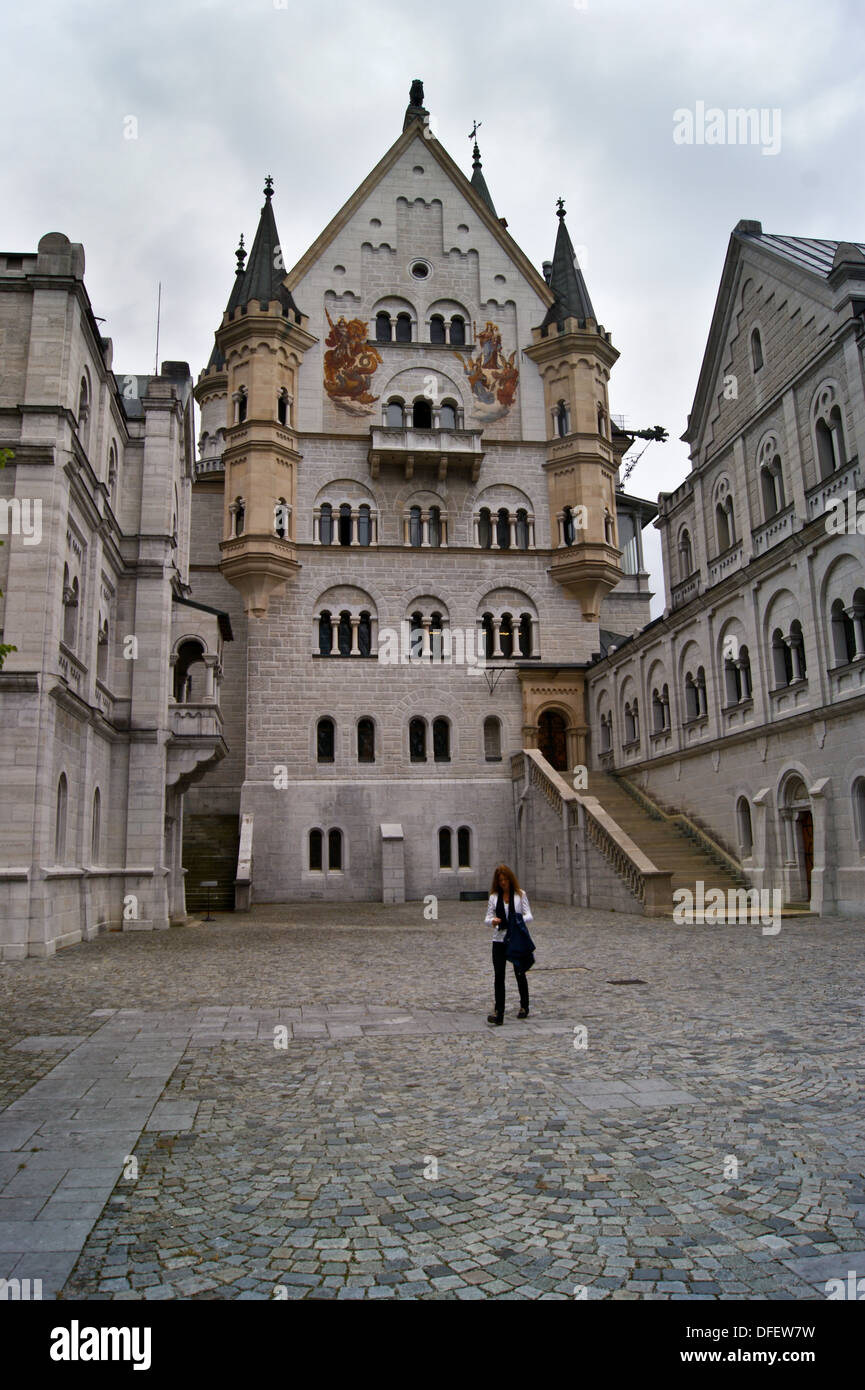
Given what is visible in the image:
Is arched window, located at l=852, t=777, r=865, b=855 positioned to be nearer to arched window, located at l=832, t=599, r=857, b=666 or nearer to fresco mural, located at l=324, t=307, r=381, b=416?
→ arched window, located at l=832, t=599, r=857, b=666

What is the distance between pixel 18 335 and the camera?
20188 mm

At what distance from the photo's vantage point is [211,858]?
122ft

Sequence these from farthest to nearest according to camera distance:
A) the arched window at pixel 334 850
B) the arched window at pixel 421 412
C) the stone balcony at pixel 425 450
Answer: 1. the arched window at pixel 421 412
2. the stone balcony at pixel 425 450
3. the arched window at pixel 334 850

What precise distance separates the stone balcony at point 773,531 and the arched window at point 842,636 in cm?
330

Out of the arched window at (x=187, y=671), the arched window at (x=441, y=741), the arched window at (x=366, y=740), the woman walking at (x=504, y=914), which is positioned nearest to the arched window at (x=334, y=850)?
the arched window at (x=366, y=740)

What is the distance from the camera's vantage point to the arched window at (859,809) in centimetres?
2212

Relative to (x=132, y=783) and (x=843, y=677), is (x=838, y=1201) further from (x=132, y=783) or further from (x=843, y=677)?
(x=132, y=783)

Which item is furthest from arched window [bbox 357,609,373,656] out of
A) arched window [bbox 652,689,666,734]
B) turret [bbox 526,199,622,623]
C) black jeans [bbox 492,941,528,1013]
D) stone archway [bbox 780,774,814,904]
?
black jeans [bbox 492,941,528,1013]

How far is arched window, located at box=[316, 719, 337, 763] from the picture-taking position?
38912 mm

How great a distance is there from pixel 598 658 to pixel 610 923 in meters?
20.1

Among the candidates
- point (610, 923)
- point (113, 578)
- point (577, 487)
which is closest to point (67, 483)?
point (113, 578)

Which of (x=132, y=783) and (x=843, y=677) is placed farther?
(x=132, y=783)

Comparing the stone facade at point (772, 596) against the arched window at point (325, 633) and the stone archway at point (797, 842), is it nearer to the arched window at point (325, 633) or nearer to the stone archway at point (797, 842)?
the stone archway at point (797, 842)
